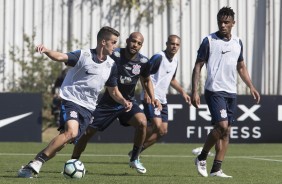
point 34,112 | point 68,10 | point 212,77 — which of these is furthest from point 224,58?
point 68,10

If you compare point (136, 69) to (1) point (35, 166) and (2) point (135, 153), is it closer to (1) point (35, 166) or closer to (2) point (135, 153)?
(2) point (135, 153)

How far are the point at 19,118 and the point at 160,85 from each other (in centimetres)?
740

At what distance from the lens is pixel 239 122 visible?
84.1 ft

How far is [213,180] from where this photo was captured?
12.8m

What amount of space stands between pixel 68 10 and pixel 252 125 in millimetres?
7708

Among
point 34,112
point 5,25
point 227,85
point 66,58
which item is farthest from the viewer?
point 5,25

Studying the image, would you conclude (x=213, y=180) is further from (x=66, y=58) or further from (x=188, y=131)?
(x=188, y=131)

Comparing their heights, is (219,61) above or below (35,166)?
above

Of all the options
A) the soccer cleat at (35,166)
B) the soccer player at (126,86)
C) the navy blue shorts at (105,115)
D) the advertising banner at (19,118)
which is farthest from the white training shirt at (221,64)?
the advertising banner at (19,118)

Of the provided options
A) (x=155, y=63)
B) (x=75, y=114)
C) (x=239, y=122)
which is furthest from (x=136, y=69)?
(x=239, y=122)

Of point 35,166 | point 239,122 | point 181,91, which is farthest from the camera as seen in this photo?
point 239,122

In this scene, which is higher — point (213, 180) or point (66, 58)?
point (66, 58)

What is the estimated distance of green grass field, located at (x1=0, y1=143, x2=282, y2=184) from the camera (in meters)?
12.6

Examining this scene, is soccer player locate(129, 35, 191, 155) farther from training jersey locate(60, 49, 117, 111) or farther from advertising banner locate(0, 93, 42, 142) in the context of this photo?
advertising banner locate(0, 93, 42, 142)
